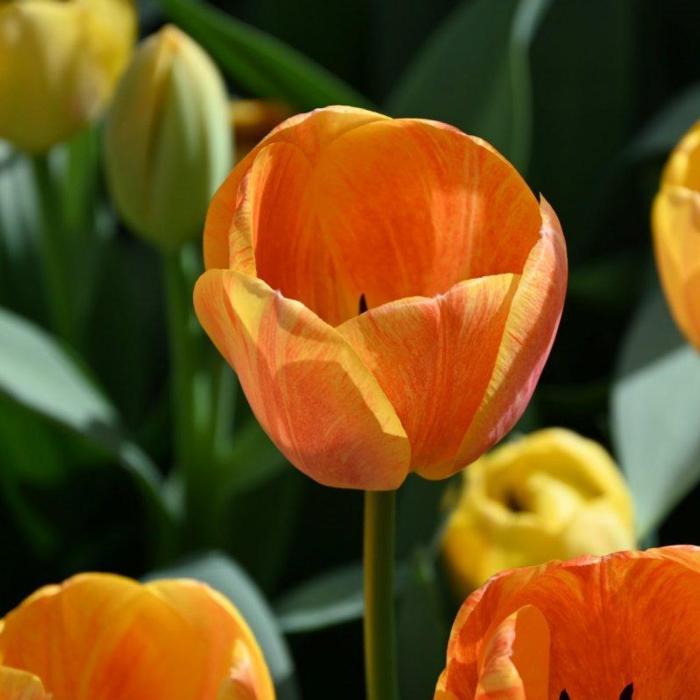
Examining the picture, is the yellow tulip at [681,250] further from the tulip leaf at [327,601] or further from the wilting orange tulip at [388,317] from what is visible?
the tulip leaf at [327,601]

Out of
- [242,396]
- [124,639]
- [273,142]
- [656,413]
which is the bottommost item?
[242,396]

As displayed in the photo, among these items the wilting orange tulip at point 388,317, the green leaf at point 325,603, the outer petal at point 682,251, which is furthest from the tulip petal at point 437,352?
the green leaf at point 325,603

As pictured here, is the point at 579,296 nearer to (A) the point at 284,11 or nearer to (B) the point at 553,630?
(A) the point at 284,11

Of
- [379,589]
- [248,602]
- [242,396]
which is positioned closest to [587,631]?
[379,589]

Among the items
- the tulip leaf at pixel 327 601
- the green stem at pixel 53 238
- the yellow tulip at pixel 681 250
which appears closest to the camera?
the yellow tulip at pixel 681 250

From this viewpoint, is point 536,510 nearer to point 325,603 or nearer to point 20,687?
point 325,603

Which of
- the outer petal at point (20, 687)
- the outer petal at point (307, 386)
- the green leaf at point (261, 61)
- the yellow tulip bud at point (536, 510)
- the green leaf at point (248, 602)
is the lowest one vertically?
the green leaf at point (248, 602)
